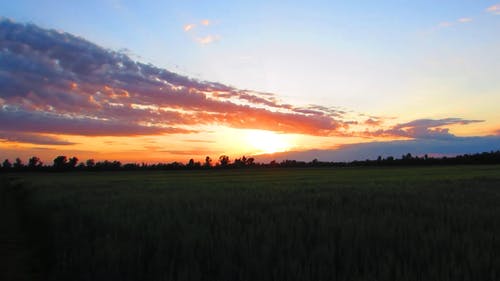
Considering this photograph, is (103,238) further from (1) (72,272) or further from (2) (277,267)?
(2) (277,267)

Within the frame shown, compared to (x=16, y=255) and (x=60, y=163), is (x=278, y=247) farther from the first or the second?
(x=60, y=163)

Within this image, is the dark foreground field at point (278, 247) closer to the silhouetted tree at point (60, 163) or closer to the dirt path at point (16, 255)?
the dirt path at point (16, 255)

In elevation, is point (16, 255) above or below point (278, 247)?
below

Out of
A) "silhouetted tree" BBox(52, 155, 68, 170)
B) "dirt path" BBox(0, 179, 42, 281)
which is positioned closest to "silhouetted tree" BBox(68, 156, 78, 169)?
"silhouetted tree" BBox(52, 155, 68, 170)

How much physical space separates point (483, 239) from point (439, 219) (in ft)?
8.01

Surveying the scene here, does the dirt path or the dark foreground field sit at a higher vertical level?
the dark foreground field

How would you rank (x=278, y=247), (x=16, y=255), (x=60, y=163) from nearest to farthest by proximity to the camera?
(x=278, y=247), (x=16, y=255), (x=60, y=163)

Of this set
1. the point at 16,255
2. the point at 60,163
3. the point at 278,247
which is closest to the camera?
the point at 278,247

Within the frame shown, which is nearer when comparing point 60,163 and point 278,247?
point 278,247

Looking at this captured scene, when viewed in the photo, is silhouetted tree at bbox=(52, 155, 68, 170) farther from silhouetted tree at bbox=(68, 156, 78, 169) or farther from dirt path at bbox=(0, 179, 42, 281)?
dirt path at bbox=(0, 179, 42, 281)

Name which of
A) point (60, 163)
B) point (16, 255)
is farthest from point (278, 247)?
point (60, 163)

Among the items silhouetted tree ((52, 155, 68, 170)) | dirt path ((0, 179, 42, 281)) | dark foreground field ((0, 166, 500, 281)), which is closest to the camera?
dark foreground field ((0, 166, 500, 281))

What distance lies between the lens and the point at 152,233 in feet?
26.3

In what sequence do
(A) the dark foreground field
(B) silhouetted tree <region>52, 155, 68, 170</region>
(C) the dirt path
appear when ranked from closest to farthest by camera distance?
1. (A) the dark foreground field
2. (C) the dirt path
3. (B) silhouetted tree <region>52, 155, 68, 170</region>
